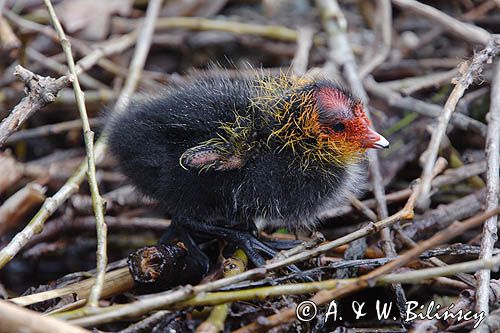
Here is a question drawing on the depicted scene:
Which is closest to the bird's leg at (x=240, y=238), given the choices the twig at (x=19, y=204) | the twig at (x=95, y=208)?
the twig at (x=95, y=208)

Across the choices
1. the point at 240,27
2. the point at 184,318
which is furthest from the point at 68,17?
the point at 184,318

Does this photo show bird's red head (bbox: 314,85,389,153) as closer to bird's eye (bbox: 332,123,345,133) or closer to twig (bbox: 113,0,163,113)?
bird's eye (bbox: 332,123,345,133)

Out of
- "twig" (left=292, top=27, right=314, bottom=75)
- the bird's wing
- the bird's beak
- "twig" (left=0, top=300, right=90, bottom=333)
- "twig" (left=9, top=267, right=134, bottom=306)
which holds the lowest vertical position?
"twig" (left=0, top=300, right=90, bottom=333)

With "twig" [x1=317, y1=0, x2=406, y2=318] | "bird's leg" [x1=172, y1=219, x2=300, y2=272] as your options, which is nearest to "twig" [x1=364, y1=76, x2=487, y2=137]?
"twig" [x1=317, y1=0, x2=406, y2=318]

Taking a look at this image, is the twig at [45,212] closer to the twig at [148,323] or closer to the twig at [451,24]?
the twig at [148,323]

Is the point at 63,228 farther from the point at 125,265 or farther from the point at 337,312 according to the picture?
the point at 337,312

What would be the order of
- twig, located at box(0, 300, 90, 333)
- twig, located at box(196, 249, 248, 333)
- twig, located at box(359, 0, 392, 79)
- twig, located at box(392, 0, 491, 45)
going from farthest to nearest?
twig, located at box(359, 0, 392, 79)
twig, located at box(392, 0, 491, 45)
twig, located at box(196, 249, 248, 333)
twig, located at box(0, 300, 90, 333)
